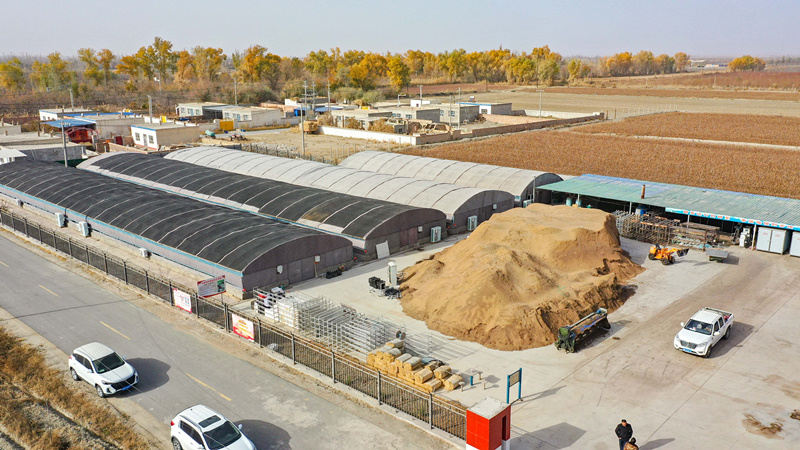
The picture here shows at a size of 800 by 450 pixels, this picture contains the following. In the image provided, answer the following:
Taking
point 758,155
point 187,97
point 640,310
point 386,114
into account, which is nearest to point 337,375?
point 640,310

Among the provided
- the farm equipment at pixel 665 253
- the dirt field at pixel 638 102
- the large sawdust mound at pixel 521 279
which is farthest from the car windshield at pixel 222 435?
the dirt field at pixel 638 102

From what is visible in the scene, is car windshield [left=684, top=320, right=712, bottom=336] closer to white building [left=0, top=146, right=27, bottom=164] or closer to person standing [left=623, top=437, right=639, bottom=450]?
person standing [left=623, top=437, right=639, bottom=450]

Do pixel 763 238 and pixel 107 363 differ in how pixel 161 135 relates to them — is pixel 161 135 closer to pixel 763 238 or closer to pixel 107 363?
pixel 107 363

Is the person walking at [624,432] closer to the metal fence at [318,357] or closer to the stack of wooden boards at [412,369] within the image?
the metal fence at [318,357]

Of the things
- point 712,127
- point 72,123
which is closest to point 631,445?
point 72,123

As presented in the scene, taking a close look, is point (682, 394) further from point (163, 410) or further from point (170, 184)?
point (170, 184)

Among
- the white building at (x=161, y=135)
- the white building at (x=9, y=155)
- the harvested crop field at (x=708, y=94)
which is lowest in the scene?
the white building at (x=9, y=155)
